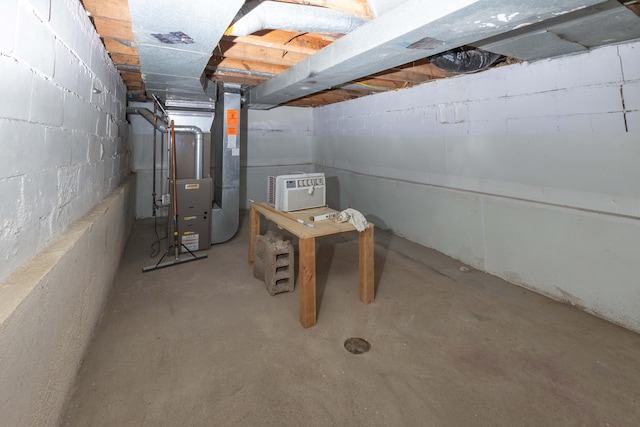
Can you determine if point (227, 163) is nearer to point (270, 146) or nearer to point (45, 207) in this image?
point (270, 146)

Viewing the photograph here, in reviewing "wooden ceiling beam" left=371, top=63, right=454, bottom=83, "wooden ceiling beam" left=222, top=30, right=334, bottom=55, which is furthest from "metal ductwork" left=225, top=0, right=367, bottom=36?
"wooden ceiling beam" left=371, top=63, right=454, bottom=83

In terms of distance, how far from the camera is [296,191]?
8.03ft

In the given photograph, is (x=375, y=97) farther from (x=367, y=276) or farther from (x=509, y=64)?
(x=367, y=276)

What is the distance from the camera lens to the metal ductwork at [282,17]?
5.11 feet

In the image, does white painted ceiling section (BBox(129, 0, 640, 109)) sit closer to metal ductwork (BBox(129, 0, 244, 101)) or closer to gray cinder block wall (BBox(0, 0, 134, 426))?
metal ductwork (BBox(129, 0, 244, 101))

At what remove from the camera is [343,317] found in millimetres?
2143

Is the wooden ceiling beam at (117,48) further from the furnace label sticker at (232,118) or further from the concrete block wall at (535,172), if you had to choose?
the concrete block wall at (535,172)

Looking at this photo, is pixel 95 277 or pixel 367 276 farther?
pixel 367 276

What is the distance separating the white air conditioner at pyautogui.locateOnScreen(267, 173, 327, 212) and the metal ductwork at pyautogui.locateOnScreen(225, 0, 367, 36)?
1069 millimetres

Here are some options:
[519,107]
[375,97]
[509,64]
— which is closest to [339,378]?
[519,107]

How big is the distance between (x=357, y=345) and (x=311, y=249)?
0.64 meters

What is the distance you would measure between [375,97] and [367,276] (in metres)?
2.77

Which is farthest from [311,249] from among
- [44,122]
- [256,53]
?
[256,53]

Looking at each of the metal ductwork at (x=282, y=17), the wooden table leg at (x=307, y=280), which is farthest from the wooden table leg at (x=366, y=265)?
the metal ductwork at (x=282, y=17)
